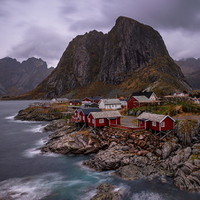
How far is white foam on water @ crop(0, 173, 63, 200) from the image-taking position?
859 inches

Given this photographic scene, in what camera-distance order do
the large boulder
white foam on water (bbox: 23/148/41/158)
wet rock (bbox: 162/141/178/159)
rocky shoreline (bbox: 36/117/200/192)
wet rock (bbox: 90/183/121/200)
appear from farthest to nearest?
white foam on water (bbox: 23/148/41/158), the large boulder, wet rock (bbox: 162/141/178/159), rocky shoreline (bbox: 36/117/200/192), wet rock (bbox: 90/183/121/200)

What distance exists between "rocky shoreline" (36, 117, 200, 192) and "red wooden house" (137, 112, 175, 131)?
5.58 feet

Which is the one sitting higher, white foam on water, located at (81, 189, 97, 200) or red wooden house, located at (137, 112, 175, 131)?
red wooden house, located at (137, 112, 175, 131)

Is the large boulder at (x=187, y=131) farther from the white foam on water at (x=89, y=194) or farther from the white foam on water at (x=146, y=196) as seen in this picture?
the white foam on water at (x=89, y=194)

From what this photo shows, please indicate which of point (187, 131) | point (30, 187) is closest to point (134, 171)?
point (187, 131)

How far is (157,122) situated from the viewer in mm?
34969

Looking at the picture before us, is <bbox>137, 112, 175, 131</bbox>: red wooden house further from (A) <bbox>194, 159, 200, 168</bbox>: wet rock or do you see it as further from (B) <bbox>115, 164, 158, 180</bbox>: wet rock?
(B) <bbox>115, 164, 158, 180</bbox>: wet rock

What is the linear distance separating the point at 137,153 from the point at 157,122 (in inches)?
345

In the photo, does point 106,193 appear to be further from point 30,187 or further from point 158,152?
point 158,152

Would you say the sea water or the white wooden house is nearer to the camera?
the sea water

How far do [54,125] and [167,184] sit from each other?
46529mm

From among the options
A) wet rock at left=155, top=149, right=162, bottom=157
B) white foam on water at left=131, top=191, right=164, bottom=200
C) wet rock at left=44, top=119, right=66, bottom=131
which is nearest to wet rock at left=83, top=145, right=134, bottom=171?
wet rock at left=155, top=149, right=162, bottom=157

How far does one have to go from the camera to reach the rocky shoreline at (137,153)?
2444cm

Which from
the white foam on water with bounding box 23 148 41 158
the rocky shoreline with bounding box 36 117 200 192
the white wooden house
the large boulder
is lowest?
the white foam on water with bounding box 23 148 41 158
